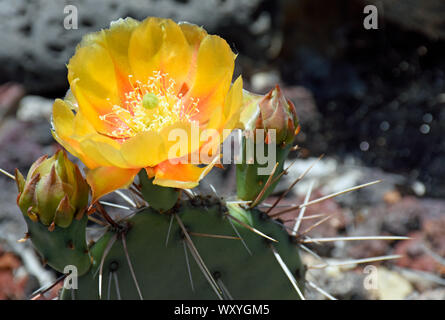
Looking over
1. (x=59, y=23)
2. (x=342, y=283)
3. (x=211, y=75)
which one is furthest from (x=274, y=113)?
(x=59, y=23)

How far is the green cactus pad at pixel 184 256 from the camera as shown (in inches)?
36.9

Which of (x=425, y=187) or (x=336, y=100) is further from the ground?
(x=336, y=100)

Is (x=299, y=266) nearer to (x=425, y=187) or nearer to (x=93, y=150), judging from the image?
(x=93, y=150)

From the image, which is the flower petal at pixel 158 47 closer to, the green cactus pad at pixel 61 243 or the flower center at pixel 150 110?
the flower center at pixel 150 110

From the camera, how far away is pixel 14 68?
91.4 inches

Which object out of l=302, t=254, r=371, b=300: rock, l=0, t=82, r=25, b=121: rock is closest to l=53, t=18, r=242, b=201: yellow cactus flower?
l=302, t=254, r=371, b=300: rock

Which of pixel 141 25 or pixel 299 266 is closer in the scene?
pixel 141 25

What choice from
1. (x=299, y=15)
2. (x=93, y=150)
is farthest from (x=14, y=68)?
(x=93, y=150)

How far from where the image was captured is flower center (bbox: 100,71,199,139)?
0.90 meters

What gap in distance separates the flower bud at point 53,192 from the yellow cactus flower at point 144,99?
2.6 inches

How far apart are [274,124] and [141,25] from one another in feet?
0.91

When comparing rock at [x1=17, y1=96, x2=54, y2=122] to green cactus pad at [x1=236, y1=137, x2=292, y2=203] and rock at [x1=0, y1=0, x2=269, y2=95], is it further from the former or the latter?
green cactus pad at [x1=236, y1=137, x2=292, y2=203]

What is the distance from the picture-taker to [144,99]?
0.86m

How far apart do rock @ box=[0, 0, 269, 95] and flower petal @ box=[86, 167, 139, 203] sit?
61.1 inches
